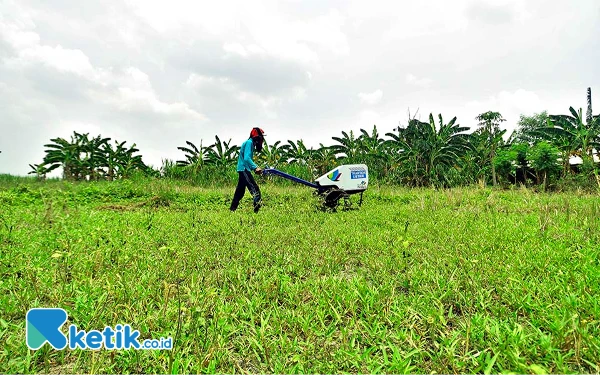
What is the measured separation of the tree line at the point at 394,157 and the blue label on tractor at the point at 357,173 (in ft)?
24.1

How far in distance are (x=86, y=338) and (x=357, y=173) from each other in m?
6.25

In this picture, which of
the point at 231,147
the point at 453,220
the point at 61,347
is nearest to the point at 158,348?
the point at 61,347

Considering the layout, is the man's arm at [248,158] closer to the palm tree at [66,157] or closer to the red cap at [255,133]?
the red cap at [255,133]

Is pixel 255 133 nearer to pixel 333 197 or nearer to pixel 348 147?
pixel 333 197

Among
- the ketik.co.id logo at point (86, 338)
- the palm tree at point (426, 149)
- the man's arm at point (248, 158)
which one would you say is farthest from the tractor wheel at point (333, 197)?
the palm tree at point (426, 149)

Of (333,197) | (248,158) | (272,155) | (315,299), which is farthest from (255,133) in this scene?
(272,155)

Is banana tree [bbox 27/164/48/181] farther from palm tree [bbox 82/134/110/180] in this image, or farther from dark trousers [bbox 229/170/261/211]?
dark trousers [bbox 229/170/261/211]

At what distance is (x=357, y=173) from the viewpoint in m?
7.35

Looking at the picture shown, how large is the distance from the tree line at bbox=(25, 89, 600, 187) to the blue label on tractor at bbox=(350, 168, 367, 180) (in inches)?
289

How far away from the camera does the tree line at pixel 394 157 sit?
1538 centimetres

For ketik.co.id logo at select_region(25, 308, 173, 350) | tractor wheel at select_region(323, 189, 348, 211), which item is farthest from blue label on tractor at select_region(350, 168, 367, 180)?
ketik.co.id logo at select_region(25, 308, 173, 350)

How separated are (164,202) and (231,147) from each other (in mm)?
7947

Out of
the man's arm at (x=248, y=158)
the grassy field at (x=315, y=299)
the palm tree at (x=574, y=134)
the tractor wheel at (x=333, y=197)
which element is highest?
the palm tree at (x=574, y=134)

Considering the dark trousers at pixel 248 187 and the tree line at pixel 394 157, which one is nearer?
the dark trousers at pixel 248 187
